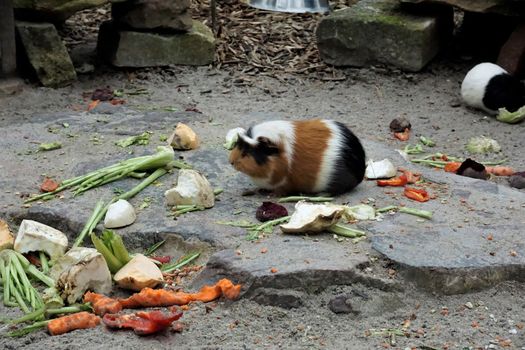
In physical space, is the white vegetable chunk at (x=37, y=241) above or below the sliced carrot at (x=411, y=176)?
below

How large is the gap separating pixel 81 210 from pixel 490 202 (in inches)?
78.1

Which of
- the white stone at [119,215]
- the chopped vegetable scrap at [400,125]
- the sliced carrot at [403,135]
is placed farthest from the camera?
the chopped vegetable scrap at [400,125]

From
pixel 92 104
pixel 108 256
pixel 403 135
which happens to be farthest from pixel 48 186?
pixel 403 135

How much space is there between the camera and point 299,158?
4.17 m

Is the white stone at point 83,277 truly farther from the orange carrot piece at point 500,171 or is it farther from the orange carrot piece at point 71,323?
the orange carrot piece at point 500,171

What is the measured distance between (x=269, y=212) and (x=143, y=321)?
954mm

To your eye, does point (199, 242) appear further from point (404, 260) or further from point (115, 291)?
point (404, 260)

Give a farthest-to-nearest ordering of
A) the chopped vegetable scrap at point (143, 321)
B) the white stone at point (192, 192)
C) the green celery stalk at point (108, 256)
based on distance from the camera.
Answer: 1. the white stone at point (192, 192)
2. the green celery stalk at point (108, 256)
3. the chopped vegetable scrap at point (143, 321)

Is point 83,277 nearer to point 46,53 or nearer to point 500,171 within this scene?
point 500,171

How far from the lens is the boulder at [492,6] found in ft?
22.7

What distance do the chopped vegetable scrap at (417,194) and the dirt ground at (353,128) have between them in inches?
29.2

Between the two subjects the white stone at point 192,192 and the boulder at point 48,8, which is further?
the boulder at point 48,8

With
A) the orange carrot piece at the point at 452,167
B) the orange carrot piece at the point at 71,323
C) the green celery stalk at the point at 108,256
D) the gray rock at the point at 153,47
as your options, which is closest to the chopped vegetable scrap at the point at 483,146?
the orange carrot piece at the point at 452,167

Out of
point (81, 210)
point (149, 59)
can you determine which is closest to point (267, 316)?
point (81, 210)
